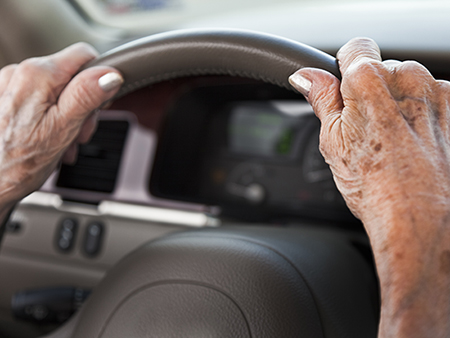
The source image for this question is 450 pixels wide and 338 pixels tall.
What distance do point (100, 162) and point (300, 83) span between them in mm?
984

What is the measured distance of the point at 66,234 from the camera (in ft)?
4.33

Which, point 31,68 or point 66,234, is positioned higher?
point 31,68

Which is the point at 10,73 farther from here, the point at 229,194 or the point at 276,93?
the point at 229,194

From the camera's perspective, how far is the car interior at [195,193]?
1.98 feet

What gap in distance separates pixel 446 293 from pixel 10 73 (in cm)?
66

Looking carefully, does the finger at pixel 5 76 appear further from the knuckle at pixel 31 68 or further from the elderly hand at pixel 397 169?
the elderly hand at pixel 397 169

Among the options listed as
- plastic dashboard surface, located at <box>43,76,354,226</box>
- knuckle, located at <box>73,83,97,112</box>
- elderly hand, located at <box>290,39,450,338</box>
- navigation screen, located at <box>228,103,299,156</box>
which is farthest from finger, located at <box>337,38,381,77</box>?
navigation screen, located at <box>228,103,299,156</box>

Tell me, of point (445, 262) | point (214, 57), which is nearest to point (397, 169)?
point (445, 262)

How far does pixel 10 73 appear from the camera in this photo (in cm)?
67

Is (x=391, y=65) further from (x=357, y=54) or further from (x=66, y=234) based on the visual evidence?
(x=66, y=234)

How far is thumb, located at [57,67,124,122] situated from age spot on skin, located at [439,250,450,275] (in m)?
0.47

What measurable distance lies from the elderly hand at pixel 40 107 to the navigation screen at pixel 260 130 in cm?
80

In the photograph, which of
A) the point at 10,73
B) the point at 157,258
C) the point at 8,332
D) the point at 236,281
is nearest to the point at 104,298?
the point at 157,258

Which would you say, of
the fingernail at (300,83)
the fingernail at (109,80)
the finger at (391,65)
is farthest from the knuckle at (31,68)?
the finger at (391,65)
